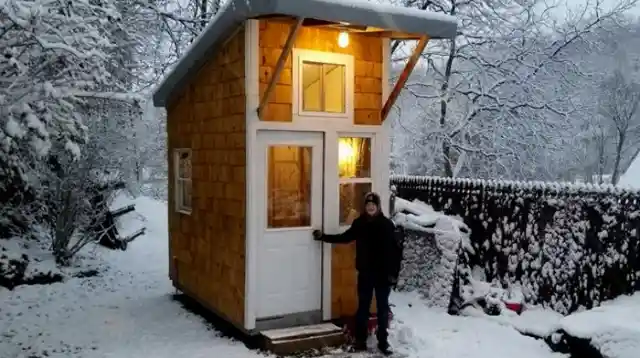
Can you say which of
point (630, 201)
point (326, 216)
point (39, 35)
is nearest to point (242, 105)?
point (326, 216)

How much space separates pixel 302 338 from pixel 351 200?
5.12 ft

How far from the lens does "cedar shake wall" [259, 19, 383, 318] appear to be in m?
5.65

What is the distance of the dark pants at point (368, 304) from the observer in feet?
18.4

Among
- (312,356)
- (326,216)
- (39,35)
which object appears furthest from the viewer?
(326,216)

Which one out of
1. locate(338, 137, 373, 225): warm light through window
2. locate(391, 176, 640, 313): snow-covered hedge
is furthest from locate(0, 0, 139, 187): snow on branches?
locate(391, 176, 640, 313): snow-covered hedge

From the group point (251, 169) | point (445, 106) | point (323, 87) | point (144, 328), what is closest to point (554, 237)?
point (323, 87)

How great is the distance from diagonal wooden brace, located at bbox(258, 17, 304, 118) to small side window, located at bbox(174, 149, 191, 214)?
2.21 metres

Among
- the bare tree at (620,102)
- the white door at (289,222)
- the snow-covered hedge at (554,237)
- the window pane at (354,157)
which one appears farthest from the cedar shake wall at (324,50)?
the bare tree at (620,102)

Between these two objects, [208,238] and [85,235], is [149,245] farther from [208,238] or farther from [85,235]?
[208,238]

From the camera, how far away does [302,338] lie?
5.57 meters

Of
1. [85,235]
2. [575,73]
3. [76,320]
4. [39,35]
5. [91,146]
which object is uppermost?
[575,73]

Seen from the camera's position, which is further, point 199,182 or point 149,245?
point 149,245

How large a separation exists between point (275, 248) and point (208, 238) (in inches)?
47.9

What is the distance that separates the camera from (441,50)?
1279 centimetres
